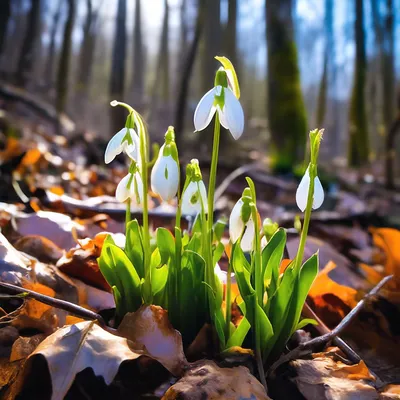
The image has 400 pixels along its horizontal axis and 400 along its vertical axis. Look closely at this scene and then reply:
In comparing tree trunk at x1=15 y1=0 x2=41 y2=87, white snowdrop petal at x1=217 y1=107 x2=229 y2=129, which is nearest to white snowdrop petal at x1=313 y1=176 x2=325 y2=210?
white snowdrop petal at x1=217 y1=107 x2=229 y2=129

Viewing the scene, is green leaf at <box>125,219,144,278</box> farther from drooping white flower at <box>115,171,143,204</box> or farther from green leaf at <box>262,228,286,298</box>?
green leaf at <box>262,228,286,298</box>

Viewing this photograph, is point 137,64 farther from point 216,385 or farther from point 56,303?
point 216,385

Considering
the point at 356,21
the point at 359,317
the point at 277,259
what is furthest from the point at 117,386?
the point at 356,21

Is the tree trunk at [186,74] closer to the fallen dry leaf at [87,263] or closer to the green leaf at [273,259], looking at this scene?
the fallen dry leaf at [87,263]

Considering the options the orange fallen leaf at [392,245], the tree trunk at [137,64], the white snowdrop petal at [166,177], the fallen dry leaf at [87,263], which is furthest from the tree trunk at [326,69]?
the white snowdrop petal at [166,177]

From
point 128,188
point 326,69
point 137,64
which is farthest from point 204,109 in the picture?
point 137,64
